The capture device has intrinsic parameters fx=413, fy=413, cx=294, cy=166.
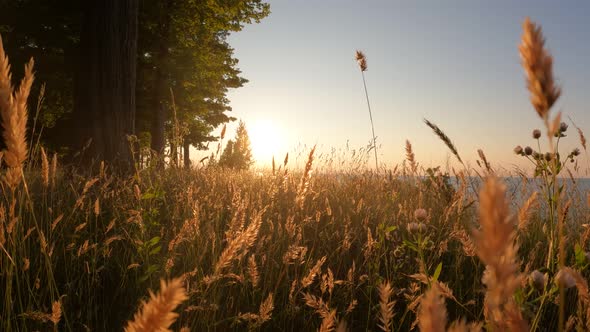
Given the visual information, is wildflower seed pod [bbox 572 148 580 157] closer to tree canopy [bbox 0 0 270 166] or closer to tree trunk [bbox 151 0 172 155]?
tree canopy [bbox 0 0 270 166]

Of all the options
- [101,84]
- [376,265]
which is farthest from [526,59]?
[101,84]

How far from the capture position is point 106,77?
6.32 m

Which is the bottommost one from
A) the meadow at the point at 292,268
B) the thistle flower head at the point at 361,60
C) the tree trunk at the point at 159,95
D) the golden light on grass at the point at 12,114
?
the meadow at the point at 292,268

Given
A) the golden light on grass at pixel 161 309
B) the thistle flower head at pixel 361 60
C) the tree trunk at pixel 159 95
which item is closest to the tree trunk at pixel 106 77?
the thistle flower head at pixel 361 60

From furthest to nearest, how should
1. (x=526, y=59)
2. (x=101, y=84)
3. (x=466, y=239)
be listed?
(x=101, y=84) → (x=466, y=239) → (x=526, y=59)

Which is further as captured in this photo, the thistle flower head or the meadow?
the thistle flower head

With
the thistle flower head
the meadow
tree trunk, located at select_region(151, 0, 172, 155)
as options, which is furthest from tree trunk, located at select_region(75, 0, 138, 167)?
tree trunk, located at select_region(151, 0, 172, 155)

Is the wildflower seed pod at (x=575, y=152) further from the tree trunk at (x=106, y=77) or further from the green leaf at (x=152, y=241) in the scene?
the tree trunk at (x=106, y=77)

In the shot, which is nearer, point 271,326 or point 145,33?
point 271,326

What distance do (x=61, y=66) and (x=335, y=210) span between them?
13530 millimetres

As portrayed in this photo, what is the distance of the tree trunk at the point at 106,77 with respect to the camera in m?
6.29

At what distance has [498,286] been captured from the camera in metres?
0.44

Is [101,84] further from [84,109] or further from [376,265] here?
[376,265]

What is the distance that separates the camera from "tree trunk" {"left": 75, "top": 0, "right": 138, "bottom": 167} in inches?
248
